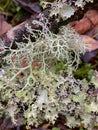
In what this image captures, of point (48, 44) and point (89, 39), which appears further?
point (89, 39)

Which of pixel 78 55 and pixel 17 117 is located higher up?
pixel 78 55

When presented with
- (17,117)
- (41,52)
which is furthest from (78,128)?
(41,52)

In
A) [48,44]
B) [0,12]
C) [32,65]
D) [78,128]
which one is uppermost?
[0,12]

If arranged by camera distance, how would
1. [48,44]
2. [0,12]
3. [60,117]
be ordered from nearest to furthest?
[48,44], [60,117], [0,12]

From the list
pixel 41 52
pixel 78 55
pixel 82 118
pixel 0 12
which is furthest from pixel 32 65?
pixel 0 12

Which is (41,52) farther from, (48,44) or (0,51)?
(0,51)

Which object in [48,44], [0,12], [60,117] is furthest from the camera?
[0,12]
